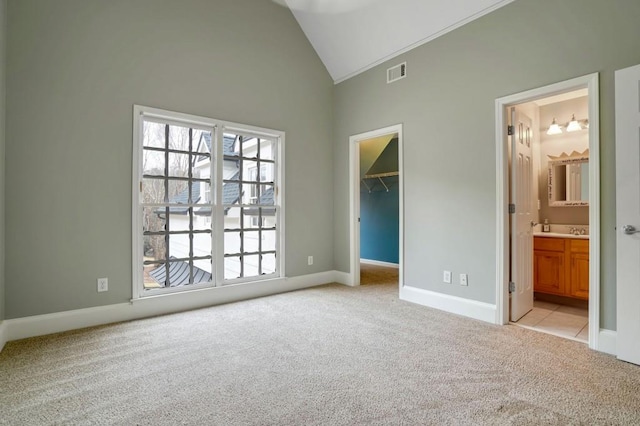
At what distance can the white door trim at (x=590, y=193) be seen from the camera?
8.12 ft

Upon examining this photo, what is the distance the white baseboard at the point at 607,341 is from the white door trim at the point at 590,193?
0.08 ft

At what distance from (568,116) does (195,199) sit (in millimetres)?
4717

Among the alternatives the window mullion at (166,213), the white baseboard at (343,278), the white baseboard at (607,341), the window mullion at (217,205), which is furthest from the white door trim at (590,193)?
the window mullion at (166,213)

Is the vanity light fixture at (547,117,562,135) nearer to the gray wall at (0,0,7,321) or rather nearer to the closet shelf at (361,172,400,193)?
the closet shelf at (361,172,400,193)

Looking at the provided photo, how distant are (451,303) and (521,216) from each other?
1.15 metres

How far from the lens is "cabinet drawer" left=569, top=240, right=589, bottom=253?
361 cm

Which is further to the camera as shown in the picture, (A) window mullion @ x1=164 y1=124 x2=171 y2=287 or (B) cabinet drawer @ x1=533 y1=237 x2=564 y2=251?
(B) cabinet drawer @ x1=533 y1=237 x2=564 y2=251

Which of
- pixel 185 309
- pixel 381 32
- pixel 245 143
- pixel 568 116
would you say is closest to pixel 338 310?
pixel 185 309

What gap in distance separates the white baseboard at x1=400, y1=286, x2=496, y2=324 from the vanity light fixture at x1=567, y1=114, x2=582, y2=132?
2556mm

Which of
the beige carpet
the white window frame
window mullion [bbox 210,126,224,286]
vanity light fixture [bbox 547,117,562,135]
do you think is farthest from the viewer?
vanity light fixture [bbox 547,117,562,135]

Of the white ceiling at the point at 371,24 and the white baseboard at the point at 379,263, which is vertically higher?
the white ceiling at the point at 371,24

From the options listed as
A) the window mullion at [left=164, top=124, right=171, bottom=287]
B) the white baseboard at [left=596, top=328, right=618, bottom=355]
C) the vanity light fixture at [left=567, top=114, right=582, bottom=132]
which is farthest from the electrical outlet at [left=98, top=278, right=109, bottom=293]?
the vanity light fixture at [left=567, top=114, right=582, bottom=132]

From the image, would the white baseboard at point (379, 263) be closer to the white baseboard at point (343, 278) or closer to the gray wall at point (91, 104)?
the white baseboard at point (343, 278)

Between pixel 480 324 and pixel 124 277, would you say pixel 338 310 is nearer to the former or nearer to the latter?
pixel 480 324
